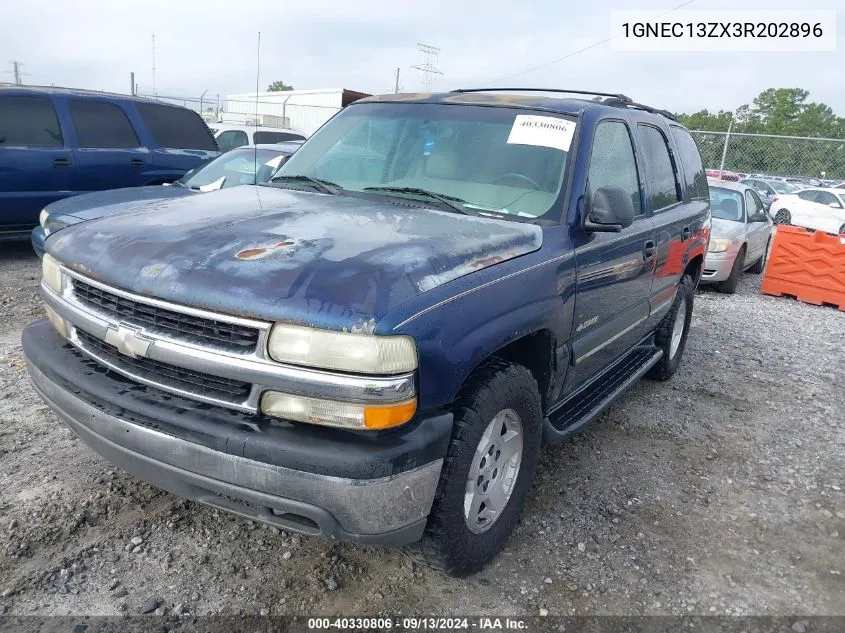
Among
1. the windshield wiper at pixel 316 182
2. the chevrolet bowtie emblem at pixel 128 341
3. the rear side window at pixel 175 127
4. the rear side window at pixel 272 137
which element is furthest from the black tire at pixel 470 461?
the rear side window at pixel 272 137

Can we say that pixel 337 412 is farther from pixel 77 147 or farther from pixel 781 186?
pixel 781 186

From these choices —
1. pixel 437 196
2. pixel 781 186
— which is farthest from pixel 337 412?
pixel 781 186

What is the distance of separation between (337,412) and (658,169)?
315 cm

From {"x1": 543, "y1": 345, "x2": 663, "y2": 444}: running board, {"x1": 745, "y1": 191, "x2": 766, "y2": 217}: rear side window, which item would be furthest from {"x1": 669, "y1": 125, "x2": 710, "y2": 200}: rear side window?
{"x1": 745, "y1": 191, "x2": 766, "y2": 217}: rear side window

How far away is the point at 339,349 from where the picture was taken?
2.03m

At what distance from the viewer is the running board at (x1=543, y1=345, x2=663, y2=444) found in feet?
10.4

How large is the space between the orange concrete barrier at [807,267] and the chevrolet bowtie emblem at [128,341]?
8711 mm

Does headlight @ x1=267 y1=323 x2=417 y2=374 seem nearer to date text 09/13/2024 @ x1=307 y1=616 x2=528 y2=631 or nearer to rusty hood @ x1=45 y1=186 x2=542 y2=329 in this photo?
rusty hood @ x1=45 y1=186 x2=542 y2=329

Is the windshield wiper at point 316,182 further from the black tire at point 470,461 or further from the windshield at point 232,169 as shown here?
the windshield at point 232,169

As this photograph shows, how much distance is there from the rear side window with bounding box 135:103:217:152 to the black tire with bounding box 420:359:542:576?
24.0 feet

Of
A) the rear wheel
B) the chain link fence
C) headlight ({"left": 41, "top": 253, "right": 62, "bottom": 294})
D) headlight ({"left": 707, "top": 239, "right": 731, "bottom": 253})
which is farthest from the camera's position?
the chain link fence

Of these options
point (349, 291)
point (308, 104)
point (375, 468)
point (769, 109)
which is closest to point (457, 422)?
point (375, 468)

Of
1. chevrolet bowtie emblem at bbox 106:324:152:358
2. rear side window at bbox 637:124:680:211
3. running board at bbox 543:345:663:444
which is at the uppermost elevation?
rear side window at bbox 637:124:680:211

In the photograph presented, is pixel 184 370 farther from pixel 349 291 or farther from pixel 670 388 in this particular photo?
pixel 670 388
